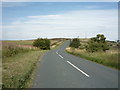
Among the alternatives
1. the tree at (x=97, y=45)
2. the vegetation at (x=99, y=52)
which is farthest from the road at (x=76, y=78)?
the tree at (x=97, y=45)

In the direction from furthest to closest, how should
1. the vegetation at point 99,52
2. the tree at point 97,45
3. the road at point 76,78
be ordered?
the tree at point 97,45 < the vegetation at point 99,52 < the road at point 76,78

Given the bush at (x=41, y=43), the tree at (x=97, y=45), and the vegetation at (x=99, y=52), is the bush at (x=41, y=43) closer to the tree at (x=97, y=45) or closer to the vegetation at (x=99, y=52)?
the vegetation at (x=99, y=52)

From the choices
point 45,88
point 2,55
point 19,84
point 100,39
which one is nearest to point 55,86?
point 45,88

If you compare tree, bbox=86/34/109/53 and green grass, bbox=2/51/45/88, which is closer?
green grass, bbox=2/51/45/88

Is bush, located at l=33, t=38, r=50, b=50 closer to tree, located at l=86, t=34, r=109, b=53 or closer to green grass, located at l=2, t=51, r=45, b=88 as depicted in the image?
tree, located at l=86, t=34, r=109, b=53

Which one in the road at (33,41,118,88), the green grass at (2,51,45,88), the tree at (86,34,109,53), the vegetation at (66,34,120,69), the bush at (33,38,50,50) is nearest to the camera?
the green grass at (2,51,45,88)

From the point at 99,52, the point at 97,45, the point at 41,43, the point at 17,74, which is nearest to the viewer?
A: the point at 17,74

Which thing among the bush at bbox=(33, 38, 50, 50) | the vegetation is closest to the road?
the vegetation

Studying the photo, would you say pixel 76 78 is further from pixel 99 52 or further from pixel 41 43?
pixel 41 43

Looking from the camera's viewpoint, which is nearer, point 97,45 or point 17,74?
point 17,74

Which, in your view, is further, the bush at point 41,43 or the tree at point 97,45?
the bush at point 41,43

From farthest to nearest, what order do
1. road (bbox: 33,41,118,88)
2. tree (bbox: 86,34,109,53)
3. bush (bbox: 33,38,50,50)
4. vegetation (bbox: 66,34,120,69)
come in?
bush (bbox: 33,38,50,50), tree (bbox: 86,34,109,53), vegetation (bbox: 66,34,120,69), road (bbox: 33,41,118,88)

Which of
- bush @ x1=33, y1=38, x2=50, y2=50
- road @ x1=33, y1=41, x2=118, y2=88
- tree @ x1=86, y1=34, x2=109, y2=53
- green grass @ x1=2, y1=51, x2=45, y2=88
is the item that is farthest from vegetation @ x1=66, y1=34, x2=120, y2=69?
bush @ x1=33, y1=38, x2=50, y2=50

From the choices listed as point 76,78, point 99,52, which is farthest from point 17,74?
point 99,52
